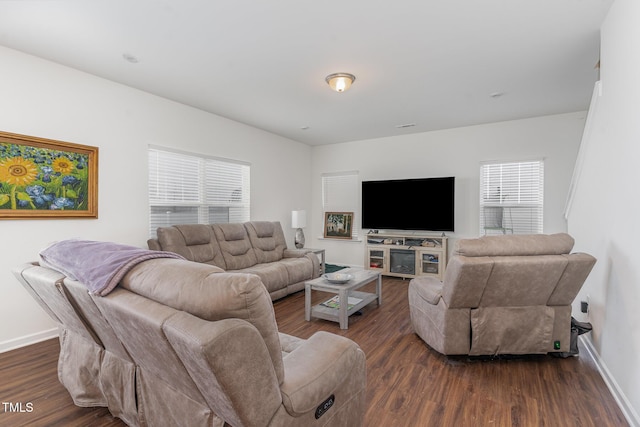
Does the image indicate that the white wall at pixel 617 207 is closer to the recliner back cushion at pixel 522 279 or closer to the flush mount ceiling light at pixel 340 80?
the recliner back cushion at pixel 522 279

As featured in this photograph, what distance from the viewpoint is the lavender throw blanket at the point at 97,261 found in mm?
1322

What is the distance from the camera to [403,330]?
3.16 metres

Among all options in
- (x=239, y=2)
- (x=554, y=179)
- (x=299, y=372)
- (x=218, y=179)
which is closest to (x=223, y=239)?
(x=218, y=179)

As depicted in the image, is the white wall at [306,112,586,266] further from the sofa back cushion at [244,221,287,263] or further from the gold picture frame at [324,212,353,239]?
the sofa back cushion at [244,221,287,263]

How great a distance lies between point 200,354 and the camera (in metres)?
0.91

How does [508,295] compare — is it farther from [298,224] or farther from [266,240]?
[298,224]

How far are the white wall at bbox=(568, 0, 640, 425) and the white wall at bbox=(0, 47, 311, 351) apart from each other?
440 centimetres

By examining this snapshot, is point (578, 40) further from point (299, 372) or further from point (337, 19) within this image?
point (299, 372)

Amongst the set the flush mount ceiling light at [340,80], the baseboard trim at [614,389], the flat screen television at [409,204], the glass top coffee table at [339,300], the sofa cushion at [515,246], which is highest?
the flush mount ceiling light at [340,80]

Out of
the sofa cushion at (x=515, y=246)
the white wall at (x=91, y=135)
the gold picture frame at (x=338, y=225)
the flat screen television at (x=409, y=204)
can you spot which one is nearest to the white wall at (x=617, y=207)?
the sofa cushion at (x=515, y=246)

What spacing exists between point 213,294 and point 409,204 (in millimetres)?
4953

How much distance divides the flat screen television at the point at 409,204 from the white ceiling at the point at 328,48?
1.53 metres

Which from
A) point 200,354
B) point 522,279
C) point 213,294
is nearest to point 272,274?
point 522,279

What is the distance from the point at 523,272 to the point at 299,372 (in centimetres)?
180
